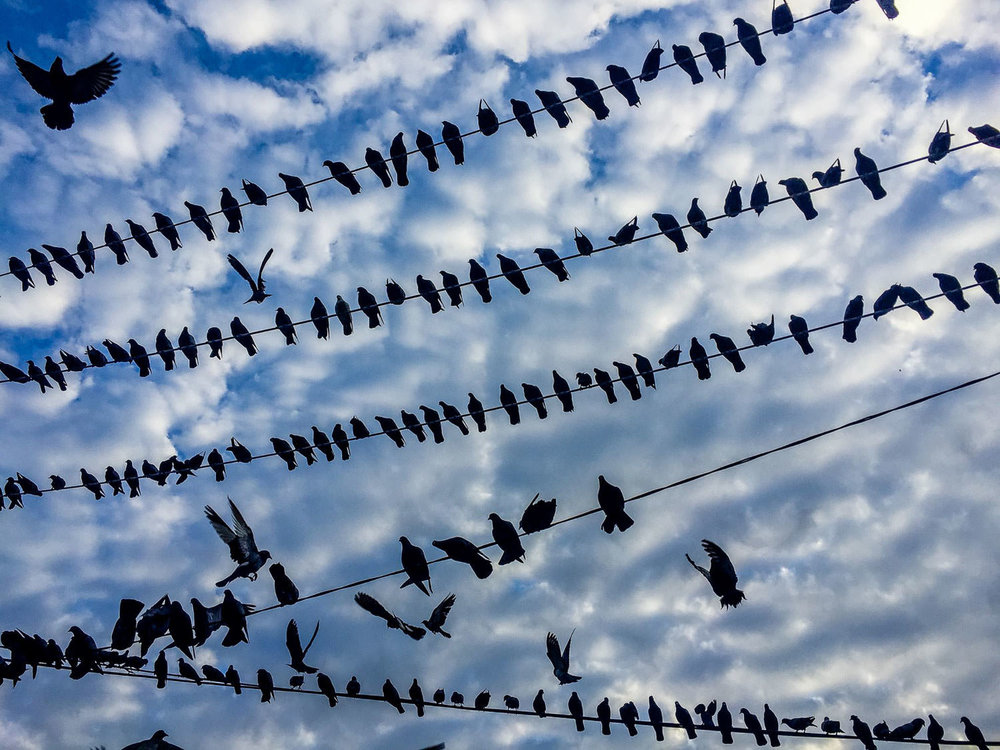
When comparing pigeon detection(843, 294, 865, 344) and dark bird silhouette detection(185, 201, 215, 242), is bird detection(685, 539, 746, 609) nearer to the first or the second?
pigeon detection(843, 294, 865, 344)

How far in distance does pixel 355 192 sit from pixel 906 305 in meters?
6.75

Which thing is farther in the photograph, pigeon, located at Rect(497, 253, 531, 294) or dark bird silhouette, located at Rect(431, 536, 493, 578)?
pigeon, located at Rect(497, 253, 531, 294)

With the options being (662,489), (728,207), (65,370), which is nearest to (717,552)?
(662,489)

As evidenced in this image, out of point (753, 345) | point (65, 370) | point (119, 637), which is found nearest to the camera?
point (119, 637)

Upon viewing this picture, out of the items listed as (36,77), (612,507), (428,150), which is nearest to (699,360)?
(612,507)

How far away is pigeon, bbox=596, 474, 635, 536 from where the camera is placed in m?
7.73

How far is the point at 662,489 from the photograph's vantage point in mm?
6910

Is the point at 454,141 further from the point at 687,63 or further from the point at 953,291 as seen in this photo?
the point at 953,291

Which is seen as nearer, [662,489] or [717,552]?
[662,489]

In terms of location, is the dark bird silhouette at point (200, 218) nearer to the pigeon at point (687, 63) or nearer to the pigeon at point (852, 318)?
the pigeon at point (687, 63)

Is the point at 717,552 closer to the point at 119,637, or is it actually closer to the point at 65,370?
the point at 119,637

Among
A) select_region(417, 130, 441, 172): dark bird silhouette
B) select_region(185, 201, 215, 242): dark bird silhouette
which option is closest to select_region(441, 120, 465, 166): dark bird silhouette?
select_region(417, 130, 441, 172): dark bird silhouette

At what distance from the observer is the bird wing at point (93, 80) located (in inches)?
355

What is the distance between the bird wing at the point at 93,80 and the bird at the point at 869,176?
910 cm
